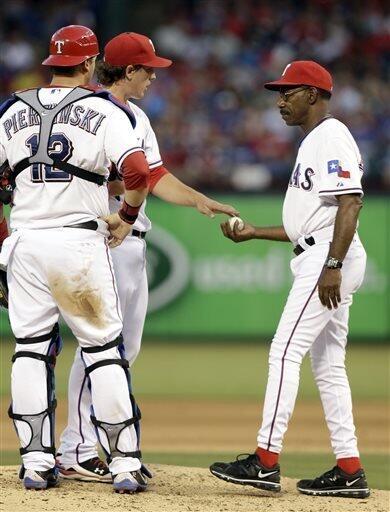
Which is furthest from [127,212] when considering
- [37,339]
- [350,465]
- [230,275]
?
[230,275]

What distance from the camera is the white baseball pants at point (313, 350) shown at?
213 inches

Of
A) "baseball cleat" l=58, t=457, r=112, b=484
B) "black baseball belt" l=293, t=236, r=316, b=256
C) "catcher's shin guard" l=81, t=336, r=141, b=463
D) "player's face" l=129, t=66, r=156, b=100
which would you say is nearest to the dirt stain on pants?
"catcher's shin guard" l=81, t=336, r=141, b=463

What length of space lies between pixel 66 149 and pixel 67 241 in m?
0.42

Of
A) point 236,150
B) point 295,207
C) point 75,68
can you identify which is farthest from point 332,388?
point 236,150

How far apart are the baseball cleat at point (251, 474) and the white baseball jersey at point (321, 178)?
1128 mm

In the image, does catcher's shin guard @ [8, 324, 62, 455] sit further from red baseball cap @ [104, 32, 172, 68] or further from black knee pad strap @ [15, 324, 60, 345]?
red baseball cap @ [104, 32, 172, 68]

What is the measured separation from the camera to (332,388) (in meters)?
5.66

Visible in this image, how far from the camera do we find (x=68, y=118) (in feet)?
17.0

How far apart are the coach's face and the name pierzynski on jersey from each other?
1.00 metres

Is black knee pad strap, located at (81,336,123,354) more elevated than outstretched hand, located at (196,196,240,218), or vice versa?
outstretched hand, located at (196,196,240,218)

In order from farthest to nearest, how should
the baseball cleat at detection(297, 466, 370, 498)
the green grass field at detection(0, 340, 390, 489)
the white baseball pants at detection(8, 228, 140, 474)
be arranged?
the green grass field at detection(0, 340, 390, 489), the baseball cleat at detection(297, 466, 370, 498), the white baseball pants at detection(8, 228, 140, 474)

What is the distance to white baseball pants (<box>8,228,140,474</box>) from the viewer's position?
521 centimetres

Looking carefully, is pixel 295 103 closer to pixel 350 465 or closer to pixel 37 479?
pixel 350 465

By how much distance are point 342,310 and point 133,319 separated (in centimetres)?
111
